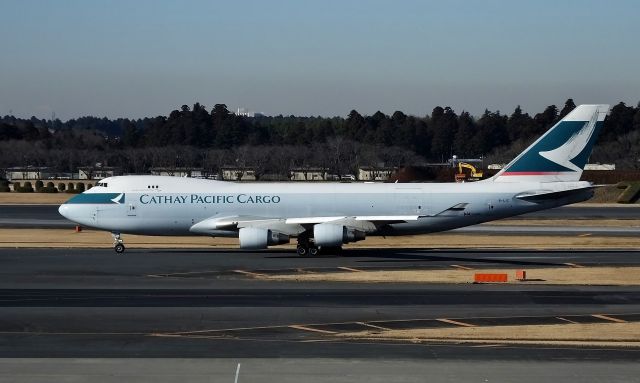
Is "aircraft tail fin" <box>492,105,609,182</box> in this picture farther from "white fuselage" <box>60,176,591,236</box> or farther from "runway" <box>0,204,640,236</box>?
"runway" <box>0,204,640,236</box>

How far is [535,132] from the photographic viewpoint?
198000mm

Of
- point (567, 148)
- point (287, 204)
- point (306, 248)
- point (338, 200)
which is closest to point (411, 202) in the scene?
point (338, 200)

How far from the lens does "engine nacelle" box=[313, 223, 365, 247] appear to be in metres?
47.5

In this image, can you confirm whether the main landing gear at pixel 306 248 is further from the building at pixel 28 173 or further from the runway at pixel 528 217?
the building at pixel 28 173

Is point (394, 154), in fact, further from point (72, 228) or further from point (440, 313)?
point (440, 313)

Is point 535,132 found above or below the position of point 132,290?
above

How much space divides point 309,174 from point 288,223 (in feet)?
339

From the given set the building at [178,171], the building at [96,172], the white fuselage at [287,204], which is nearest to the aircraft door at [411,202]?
the white fuselage at [287,204]

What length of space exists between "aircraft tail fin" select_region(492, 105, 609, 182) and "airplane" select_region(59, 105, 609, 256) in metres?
0.05

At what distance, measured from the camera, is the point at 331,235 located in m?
47.5

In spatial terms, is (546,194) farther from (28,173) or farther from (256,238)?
(28,173)

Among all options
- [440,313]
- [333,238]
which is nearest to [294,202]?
[333,238]

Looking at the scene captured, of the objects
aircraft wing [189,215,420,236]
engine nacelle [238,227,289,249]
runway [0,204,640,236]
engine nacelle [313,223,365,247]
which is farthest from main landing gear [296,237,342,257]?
runway [0,204,640,236]

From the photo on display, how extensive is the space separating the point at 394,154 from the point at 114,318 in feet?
477
